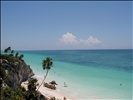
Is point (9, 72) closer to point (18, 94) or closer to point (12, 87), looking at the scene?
point (12, 87)

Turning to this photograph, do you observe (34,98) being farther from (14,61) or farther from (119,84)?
(119,84)

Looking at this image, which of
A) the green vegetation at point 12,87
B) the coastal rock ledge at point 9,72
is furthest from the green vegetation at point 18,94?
the coastal rock ledge at point 9,72

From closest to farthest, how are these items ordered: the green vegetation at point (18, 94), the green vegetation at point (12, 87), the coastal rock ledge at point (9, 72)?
the green vegetation at point (18, 94) < the green vegetation at point (12, 87) < the coastal rock ledge at point (9, 72)

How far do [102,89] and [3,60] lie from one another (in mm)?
21707

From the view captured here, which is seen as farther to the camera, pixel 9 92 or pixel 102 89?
pixel 102 89

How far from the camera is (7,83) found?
3294cm

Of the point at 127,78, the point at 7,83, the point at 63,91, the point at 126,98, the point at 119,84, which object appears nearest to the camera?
the point at 7,83

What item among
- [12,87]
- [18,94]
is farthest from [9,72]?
[18,94]

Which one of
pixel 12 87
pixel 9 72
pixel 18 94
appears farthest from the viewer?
pixel 9 72

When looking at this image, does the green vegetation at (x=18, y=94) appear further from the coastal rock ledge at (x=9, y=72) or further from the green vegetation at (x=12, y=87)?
the coastal rock ledge at (x=9, y=72)

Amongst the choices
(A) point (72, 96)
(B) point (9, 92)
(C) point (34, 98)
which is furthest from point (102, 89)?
(B) point (9, 92)

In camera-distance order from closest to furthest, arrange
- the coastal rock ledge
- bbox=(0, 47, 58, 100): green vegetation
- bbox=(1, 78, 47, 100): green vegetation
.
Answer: bbox=(1, 78, 47, 100): green vegetation, bbox=(0, 47, 58, 100): green vegetation, the coastal rock ledge

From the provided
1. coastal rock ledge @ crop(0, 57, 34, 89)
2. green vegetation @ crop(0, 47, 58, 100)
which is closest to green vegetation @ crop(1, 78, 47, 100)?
green vegetation @ crop(0, 47, 58, 100)

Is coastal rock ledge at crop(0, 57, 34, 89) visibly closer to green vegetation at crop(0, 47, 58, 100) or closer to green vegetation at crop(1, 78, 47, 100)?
green vegetation at crop(0, 47, 58, 100)
